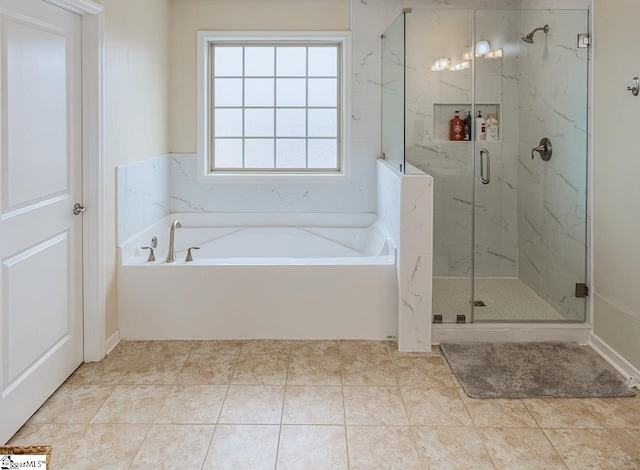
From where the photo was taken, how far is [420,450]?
7.59 feet

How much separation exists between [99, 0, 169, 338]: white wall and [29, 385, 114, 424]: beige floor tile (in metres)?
0.54

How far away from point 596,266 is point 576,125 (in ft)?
2.77

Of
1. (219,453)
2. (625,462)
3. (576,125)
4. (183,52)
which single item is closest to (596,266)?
(576,125)

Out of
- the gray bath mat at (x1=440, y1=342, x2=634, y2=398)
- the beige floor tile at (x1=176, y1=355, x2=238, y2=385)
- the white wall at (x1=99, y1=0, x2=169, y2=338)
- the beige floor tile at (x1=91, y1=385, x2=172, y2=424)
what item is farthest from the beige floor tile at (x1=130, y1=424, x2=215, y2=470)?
the gray bath mat at (x1=440, y1=342, x2=634, y2=398)

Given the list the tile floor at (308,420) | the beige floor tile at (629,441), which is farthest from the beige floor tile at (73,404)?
the beige floor tile at (629,441)

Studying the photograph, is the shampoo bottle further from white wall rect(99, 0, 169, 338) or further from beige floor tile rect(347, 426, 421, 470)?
white wall rect(99, 0, 169, 338)

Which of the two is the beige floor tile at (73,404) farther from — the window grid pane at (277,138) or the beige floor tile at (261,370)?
the window grid pane at (277,138)

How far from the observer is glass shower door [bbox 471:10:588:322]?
3.56 metres

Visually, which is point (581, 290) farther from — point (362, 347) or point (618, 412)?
point (362, 347)

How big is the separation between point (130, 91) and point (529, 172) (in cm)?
256

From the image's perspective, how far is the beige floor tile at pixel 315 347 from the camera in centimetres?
336

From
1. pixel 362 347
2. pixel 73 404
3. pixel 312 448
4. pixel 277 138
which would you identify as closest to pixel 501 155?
pixel 362 347

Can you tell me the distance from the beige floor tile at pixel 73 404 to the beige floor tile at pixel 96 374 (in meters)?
0.05

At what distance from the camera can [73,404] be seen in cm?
269
